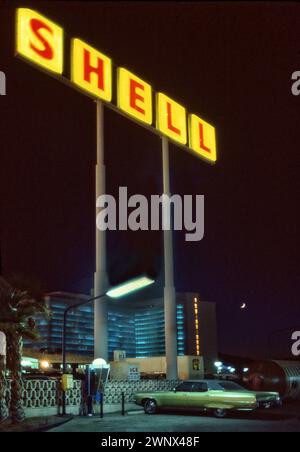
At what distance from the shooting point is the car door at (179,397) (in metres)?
19.9

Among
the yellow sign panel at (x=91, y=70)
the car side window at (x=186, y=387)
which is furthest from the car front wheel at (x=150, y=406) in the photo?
the yellow sign panel at (x=91, y=70)

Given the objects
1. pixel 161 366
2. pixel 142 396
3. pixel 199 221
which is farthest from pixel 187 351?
pixel 142 396

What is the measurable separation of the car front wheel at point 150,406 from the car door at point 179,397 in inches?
23.7

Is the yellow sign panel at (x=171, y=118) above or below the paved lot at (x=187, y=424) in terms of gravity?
above

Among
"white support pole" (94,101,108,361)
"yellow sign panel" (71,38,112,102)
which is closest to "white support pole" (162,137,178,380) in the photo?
"white support pole" (94,101,108,361)

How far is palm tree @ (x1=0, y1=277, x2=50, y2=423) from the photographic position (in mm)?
16672

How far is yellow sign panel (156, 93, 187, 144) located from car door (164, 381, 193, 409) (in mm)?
20151

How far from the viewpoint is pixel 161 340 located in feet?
630

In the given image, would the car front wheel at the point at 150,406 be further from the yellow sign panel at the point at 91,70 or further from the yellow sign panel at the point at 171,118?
the yellow sign panel at the point at 171,118

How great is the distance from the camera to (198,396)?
19438mm

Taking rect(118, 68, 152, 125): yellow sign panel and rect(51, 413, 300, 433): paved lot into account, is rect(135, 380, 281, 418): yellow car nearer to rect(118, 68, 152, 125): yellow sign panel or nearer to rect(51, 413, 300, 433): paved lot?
rect(51, 413, 300, 433): paved lot
